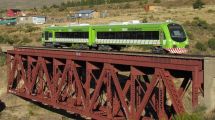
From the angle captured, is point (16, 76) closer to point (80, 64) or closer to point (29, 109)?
point (29, 109)

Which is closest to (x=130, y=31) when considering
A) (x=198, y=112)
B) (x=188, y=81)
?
(x=188, y=81)

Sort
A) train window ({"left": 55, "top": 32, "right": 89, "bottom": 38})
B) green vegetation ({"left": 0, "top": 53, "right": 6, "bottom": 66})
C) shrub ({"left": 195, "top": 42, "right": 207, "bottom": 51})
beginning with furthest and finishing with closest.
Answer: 1. shrub ({"left": 195, "top": 42, "right": 207, "bottom": 51})
2. green vegetation ({"left": 0, "top": 53, "right": 6, "bottom": 66})
3. train window ({"left": 55, "top": 32, "right": 89, "bottom": 38})

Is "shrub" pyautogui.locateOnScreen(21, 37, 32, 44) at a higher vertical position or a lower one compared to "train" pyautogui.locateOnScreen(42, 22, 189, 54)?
lower

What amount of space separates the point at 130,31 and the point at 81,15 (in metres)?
102

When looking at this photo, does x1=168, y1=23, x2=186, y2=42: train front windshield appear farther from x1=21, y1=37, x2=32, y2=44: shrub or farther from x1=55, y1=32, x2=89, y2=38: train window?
x1=21, y1=37, x2=32, y2=44: shrub

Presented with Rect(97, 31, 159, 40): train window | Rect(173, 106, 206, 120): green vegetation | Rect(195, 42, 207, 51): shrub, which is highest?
Rect(97, 31, 159, 40): train window

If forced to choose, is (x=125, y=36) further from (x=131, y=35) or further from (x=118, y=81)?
(x=118, y=81)

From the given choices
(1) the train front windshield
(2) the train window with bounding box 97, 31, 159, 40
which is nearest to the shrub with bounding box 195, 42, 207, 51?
(2) the train window with bounding box 97, 31, 159, 40

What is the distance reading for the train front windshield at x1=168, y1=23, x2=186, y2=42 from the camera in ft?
111

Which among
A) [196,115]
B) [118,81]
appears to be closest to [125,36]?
[118,81]

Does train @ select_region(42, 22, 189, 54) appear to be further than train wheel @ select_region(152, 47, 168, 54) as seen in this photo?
No

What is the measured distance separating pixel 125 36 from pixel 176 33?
19.1 ft

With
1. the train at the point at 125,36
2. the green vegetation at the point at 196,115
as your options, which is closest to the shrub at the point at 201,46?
the train at the point at 125,36

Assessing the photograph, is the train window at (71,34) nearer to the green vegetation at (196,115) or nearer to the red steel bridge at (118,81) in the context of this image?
the red steel bridge at (118,81)
